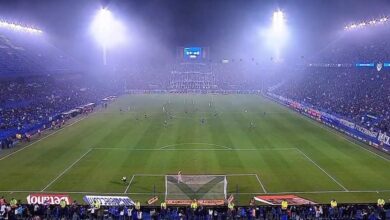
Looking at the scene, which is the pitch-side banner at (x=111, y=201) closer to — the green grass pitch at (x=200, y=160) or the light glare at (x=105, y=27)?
the green grass pitch at (x=200, y=160)

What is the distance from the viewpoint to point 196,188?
31266 mm

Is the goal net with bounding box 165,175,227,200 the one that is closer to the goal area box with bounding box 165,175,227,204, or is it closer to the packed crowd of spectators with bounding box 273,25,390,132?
the goal area box with bounding box 165,175,227,204

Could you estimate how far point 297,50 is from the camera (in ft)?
482

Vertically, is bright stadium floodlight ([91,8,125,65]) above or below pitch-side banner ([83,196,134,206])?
above

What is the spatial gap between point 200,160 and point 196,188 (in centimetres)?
1241

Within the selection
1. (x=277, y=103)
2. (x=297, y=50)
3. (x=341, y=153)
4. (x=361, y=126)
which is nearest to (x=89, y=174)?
(x=341, y=153)

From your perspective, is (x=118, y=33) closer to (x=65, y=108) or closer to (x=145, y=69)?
(x=145, y=69)

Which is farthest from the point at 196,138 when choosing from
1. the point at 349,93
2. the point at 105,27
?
the point at 105,27

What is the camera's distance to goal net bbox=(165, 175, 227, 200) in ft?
101

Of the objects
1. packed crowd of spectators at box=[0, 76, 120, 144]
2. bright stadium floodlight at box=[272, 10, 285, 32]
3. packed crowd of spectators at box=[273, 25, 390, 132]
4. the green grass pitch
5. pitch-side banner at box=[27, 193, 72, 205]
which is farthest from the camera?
bright stadium floodlight at box=[272, 10, 285, 32]

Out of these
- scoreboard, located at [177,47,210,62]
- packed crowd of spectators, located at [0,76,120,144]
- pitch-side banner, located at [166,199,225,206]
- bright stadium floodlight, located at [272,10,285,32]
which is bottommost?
pitch-side banner, located at [166,199,225,206]

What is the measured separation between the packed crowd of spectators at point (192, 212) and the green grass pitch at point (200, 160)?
458cm

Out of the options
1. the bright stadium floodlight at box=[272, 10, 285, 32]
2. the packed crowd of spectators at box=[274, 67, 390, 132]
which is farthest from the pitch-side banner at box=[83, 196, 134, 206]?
the bright stadium floodlight at box=[272, 10, 285, 32]

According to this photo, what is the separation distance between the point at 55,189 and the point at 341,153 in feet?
98.3
